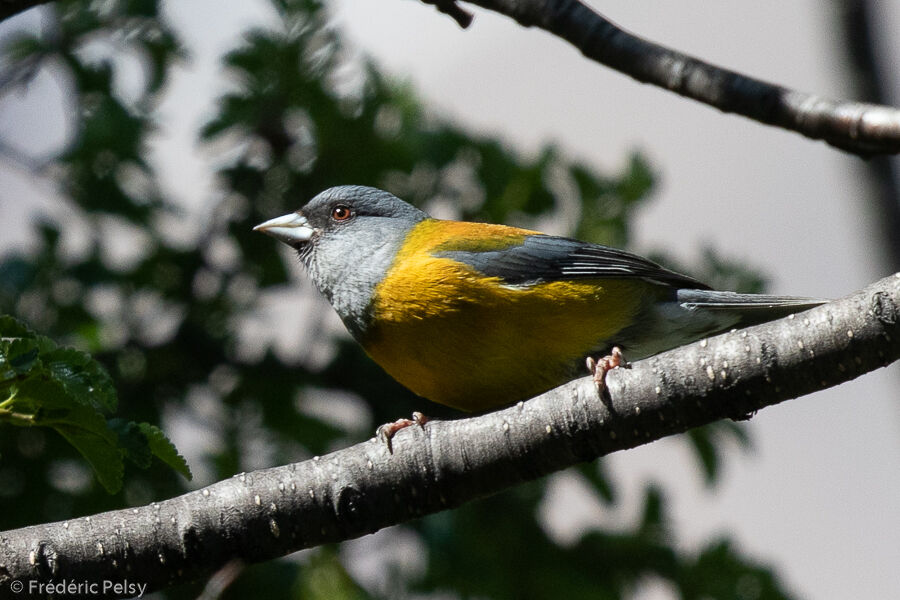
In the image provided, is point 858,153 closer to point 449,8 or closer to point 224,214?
point 449,8

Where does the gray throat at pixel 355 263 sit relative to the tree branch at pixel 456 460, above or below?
below

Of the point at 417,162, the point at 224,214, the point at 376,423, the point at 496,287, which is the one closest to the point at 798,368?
the point at 496,287

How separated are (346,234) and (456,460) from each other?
2.11 metres

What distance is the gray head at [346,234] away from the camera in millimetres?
4418

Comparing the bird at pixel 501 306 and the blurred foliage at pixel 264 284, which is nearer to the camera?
the bird at pixel 501 306

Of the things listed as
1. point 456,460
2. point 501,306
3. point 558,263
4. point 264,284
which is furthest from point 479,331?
point 264,284

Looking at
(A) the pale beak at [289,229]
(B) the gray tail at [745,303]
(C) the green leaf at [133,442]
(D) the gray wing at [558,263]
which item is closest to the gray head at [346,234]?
(A) the pale beak at [289,229]

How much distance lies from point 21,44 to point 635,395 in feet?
11.5

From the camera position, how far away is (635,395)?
2.72 meters

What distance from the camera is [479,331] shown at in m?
3.93

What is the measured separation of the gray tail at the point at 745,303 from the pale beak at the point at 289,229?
5.93 ft

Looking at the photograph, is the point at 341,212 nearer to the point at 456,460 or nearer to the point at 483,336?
the point at 483,336

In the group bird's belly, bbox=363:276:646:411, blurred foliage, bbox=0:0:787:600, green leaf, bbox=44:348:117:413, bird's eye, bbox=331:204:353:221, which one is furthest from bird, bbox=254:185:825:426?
green leaf, bbox=44:348:117:413

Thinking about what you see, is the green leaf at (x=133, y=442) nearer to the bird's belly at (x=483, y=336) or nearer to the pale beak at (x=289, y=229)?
the bird's belly at (x=483, y=336)
